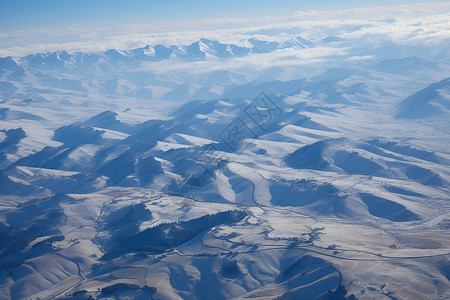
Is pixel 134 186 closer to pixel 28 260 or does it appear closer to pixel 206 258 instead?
pixel 28 260

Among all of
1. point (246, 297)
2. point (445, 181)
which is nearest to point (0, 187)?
point (246, 297)

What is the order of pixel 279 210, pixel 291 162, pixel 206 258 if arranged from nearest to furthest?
pixel 206 258
pixel 279 210
pixel 291 162

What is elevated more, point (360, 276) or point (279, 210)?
point (360, 276)

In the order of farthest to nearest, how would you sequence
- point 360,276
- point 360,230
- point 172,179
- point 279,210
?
point 172,179 < point 279,210 < point 360,230 < point 360,276

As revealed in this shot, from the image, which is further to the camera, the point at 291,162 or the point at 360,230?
the point at 291,162

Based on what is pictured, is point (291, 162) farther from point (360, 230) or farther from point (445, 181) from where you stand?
point (360, 230)

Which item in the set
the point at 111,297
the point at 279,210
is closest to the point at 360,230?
→ the point at 279,210

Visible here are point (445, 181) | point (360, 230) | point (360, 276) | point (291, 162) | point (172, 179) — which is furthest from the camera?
point (291, 162)

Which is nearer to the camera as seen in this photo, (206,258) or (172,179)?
(206,258)

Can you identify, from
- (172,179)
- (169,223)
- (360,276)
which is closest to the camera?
(360,276)
